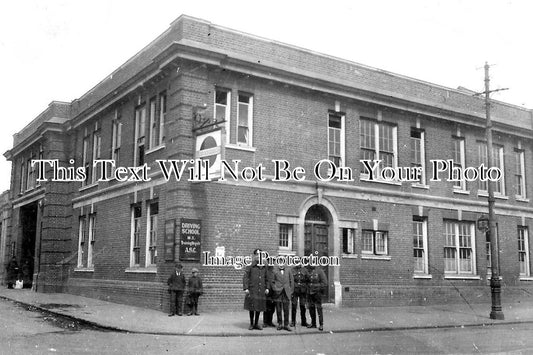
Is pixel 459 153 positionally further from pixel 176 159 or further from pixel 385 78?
pixel 176 159

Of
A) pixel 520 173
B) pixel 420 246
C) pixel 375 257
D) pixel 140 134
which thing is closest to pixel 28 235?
pixel 140 134

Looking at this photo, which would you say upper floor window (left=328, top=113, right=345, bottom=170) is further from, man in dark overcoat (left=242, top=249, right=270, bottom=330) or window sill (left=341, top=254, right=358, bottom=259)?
man in dark overcoat (left=242, top=249, right=270, bottom=330)

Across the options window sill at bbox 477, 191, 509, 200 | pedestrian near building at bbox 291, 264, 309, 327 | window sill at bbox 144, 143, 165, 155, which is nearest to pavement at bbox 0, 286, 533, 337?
pedestrian near building at bbox 291, 264, 309, 327

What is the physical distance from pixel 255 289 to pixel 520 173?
17.1 m

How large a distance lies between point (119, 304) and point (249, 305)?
7.37 meters

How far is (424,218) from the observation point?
22672 mm

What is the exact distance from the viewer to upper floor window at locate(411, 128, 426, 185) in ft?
75.1

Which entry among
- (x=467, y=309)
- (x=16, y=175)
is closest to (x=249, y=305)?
(x=467, y=309)

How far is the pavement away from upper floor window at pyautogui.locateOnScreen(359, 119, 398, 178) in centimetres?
543

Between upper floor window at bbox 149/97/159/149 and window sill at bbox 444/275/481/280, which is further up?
upper floor window at bbox 149/97/159/149

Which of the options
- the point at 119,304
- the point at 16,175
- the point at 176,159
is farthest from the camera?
the point at 16,175

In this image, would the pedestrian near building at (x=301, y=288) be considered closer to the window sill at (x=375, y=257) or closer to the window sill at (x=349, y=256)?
the window sill at (x=349, y=256)

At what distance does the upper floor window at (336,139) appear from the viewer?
2077 centimetres

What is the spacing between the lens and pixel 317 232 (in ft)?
65.5
